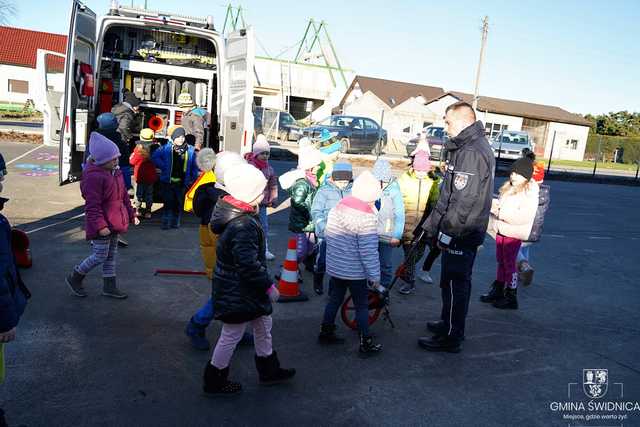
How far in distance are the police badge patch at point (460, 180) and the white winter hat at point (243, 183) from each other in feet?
5.86

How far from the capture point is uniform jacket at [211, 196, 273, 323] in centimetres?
333

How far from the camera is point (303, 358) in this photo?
4.27 metres

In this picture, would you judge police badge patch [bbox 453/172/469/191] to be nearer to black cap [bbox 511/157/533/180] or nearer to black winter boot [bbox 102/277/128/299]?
black cap [bbox 511/157/533/180]

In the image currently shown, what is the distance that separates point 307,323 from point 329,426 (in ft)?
5.60

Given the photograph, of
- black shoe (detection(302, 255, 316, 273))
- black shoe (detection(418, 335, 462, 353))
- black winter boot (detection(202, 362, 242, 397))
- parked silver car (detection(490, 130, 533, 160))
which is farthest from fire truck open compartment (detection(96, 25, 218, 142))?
parked silver car (detection(490, 130, 533, 160))

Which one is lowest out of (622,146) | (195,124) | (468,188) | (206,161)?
(206,161)

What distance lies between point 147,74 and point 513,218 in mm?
8104

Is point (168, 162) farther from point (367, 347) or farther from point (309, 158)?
point (367, 347)

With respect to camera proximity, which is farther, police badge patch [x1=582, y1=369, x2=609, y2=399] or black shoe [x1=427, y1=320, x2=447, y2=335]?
black shoe [x1=427, y1=320, x2=447, y2=335]

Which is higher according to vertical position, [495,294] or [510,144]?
[510,144]

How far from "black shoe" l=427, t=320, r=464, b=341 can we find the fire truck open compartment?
674 cm

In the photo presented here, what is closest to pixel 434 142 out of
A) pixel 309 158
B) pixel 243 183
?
pixel 309 158

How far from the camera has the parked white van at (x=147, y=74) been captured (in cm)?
806

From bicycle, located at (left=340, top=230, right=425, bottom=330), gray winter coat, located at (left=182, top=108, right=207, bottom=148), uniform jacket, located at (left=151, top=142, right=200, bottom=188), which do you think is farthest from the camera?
gray winter coat, located at (left=182, top=108, right=207, bottom=148)
